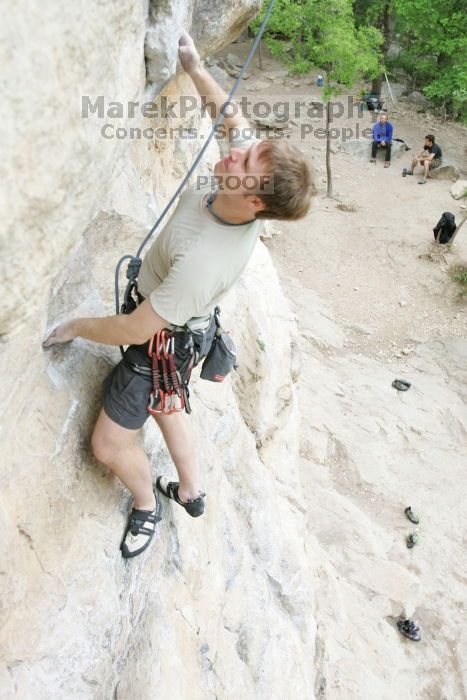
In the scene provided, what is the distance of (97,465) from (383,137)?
1660 cm

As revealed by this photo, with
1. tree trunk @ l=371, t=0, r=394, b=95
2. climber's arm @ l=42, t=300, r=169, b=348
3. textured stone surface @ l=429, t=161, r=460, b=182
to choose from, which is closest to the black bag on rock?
climber's arm @ l=42, t=300, r=169, b=348

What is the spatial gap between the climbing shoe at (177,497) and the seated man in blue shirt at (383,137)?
16.0m

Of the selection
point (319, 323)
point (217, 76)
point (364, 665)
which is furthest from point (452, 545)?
point (217, 76)

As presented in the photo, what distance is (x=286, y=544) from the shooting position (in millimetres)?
5207

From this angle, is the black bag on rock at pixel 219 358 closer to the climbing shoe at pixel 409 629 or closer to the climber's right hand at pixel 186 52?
the climber's right hand at pixel 186 52

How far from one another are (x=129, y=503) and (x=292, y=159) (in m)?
2.17

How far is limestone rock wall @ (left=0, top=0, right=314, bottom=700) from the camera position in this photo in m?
1.76

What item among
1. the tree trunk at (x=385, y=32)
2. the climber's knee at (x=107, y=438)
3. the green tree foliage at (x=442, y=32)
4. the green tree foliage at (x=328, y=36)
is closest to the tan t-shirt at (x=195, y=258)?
the climber's knee at (x=107, y=438)

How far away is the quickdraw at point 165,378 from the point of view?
2.95 m

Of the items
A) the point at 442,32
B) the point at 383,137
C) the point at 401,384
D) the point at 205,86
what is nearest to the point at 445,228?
the point at 383,137

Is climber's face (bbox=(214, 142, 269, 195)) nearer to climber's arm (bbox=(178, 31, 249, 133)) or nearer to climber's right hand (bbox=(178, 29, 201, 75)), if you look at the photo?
climber's arm (bbox=(178, 31, 249, 133))

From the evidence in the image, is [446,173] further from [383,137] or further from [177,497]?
[177,497]

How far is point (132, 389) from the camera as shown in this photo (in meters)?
2.99

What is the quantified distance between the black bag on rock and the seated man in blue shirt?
51.4ft
